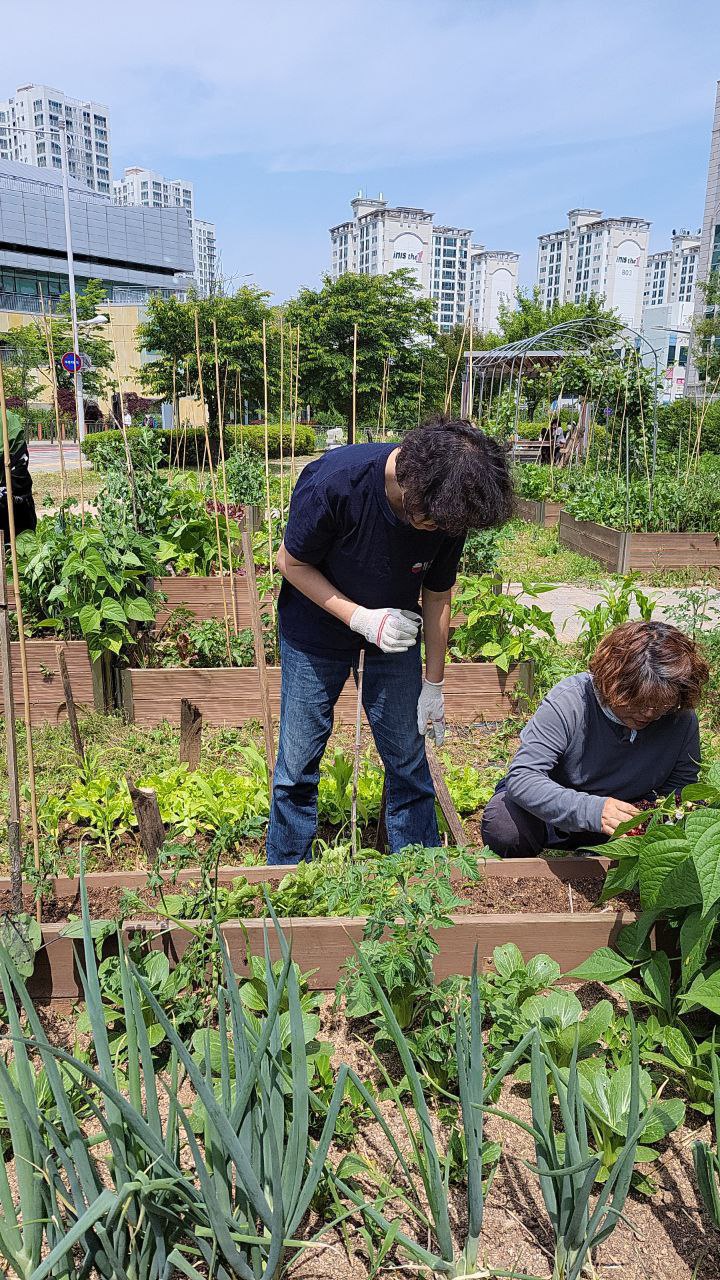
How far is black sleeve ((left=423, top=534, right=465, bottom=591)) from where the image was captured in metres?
2.28

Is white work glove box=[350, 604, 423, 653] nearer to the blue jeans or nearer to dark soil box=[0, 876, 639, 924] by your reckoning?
the blue jeans

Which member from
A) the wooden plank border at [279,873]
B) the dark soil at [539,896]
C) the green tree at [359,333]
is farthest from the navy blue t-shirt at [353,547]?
the green tree at [359,333]

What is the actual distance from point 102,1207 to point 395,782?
58.2 inches

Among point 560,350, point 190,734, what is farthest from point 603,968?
point 560,350

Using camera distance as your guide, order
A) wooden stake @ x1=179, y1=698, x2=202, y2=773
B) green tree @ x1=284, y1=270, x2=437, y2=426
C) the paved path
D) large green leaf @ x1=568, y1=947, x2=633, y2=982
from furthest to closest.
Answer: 1. green tree @ x1=284, y1=270, x2=437, y2=426
2. the paved path
3. wooden stake @ x1=179, y1=698, x2=202, y2=773
4. large green leaf @ x1=568, y1=947, x2=633, y2=982

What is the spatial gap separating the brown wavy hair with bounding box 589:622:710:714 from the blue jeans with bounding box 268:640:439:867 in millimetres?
536

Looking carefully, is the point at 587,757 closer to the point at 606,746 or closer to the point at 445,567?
the point at 606,746

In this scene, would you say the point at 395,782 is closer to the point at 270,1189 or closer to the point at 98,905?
the point at 98,905

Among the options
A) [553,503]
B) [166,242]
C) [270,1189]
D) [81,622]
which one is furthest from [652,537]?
[166,242]

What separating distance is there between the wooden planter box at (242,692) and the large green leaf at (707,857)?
7.73 feet

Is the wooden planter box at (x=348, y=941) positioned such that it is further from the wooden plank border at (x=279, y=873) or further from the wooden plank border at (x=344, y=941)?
the wooden plank border at (x=279, y=873)

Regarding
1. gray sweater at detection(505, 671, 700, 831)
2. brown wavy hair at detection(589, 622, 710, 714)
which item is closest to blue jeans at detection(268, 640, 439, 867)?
gray sweater at detection(505, 671, 700, 831)

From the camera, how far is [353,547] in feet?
7.07

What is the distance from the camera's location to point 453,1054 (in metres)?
1.60
